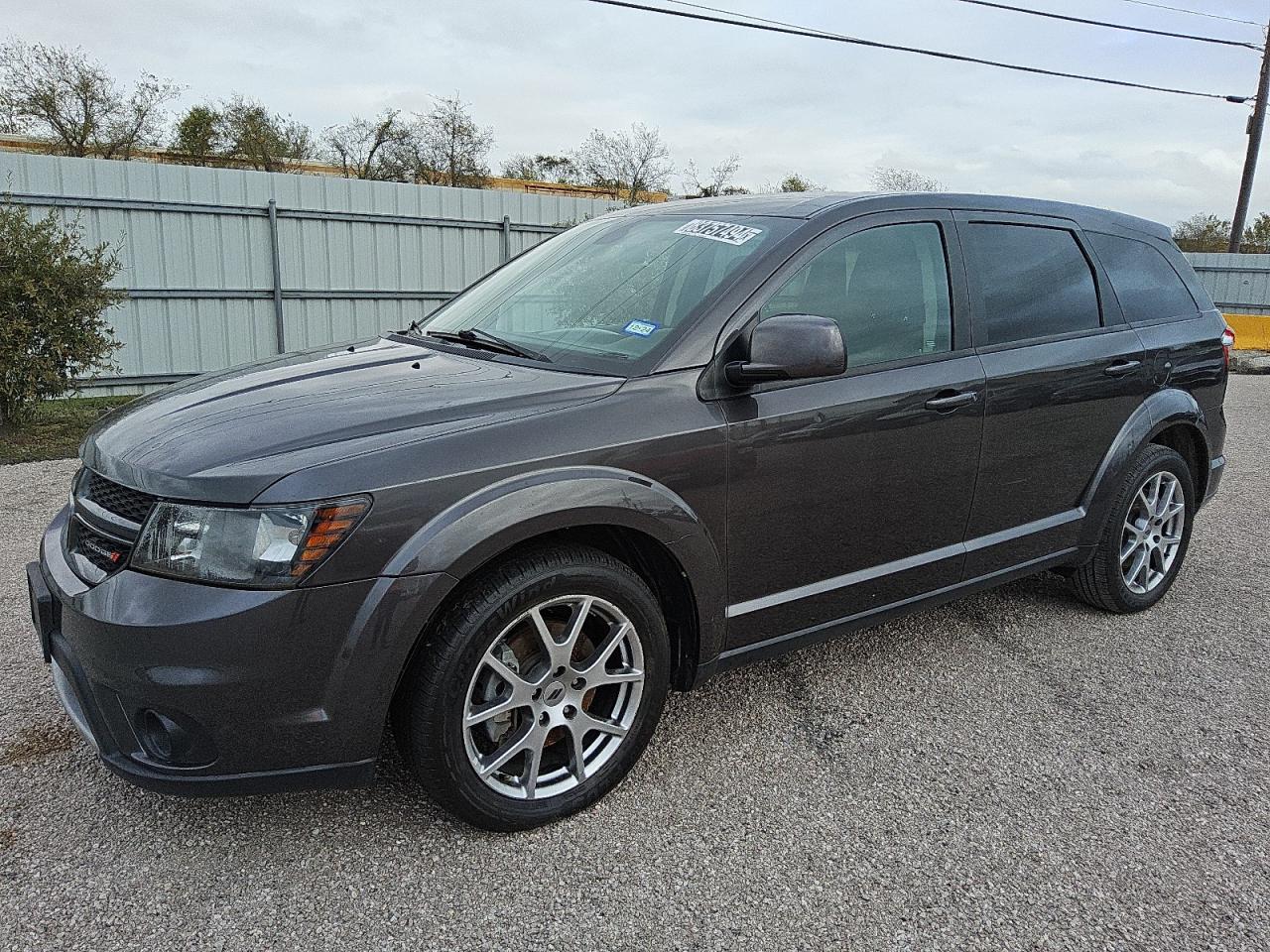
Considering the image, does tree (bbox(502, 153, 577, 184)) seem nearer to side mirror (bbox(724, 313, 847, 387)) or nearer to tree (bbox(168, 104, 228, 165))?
tree (bbox(168, 104, 228, 165))

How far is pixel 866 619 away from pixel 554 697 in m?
1.23

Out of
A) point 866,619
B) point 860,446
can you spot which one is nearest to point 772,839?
point 866,619

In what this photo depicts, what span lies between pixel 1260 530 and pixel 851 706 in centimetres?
391

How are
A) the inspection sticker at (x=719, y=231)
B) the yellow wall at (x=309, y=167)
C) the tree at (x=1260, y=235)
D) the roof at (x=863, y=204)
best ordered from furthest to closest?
the tree at (x=1260, y=235) → the yellow wall at (x=309, y=167) → the roof at (x=863, y=204) → the inspection sticker at (x=719, y=231)

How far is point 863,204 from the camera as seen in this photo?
321 cm

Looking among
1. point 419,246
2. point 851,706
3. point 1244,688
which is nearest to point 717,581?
point 851,706

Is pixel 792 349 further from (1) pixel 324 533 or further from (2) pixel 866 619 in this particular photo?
(1) pixel 324 533

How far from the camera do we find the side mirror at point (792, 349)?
263cm

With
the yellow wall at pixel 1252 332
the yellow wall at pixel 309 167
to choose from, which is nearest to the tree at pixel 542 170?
the yellow wall at pixel 309 167

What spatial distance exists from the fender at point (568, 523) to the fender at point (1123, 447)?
1.96 metres

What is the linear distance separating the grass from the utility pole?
86.9 ft

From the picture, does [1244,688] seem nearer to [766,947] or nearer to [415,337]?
[766,947]

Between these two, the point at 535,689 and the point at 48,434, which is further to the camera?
the point at 48,434

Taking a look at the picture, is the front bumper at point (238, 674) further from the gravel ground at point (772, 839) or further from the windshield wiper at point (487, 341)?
the windshield wiper at point (487, 341)
